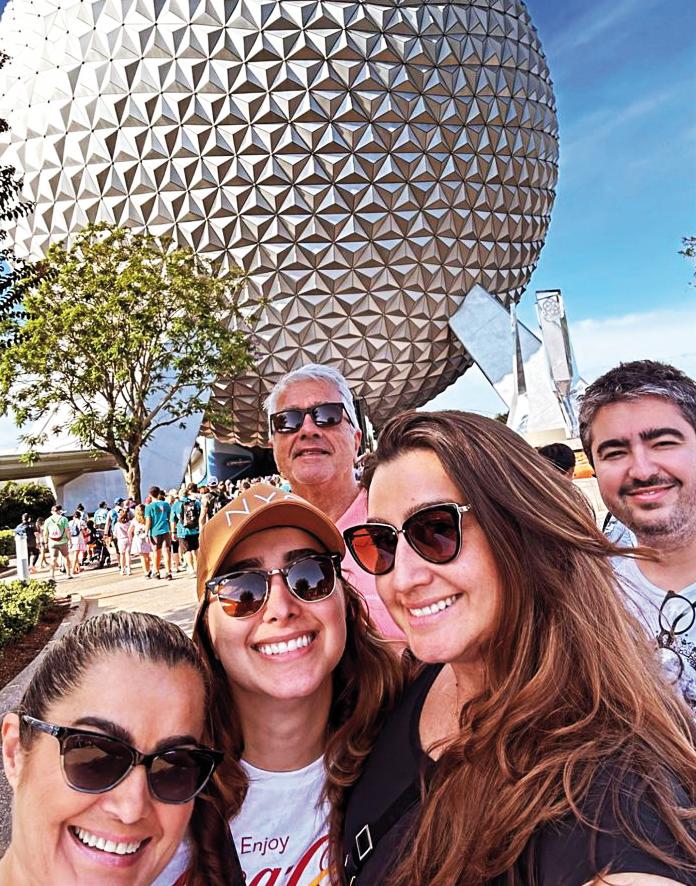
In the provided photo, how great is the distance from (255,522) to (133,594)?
355 inches

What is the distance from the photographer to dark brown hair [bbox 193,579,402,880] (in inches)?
62.8

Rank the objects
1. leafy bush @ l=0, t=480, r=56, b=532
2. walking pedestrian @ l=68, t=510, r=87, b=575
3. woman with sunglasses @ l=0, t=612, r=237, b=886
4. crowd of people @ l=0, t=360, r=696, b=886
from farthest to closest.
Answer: leafy bush @ l=0, t=480, r=56, b=532
walking pedestrian @ l=68, t=510, r=87, b=575
woman with sunglasses @ l=0, t=612, r=237, b=886
crowd of people @ l=0, t=360, r=696, b=886

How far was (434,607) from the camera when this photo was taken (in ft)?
4.43

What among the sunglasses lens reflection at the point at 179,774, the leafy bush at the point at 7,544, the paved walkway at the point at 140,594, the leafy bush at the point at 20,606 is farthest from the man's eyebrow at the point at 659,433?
the leafy bush at the point at 7,544

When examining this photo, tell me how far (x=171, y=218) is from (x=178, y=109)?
2.93 meters

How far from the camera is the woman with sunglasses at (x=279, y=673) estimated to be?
5.23 feet

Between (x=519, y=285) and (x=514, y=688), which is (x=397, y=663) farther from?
(x=519, y=285)

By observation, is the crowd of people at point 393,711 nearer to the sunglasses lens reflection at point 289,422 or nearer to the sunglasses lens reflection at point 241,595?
the sunglasses lens reflection at point 241,595

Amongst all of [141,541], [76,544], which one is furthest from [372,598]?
[76,544]

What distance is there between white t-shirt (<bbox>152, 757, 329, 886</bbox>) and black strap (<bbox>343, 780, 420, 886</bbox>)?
0.23 m

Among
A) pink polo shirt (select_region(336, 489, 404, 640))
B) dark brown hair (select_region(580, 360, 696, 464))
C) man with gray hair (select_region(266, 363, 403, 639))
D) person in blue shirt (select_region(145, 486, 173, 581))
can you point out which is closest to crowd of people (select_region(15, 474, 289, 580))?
person in blue shirt (select_region(145, 486, 173, 581))

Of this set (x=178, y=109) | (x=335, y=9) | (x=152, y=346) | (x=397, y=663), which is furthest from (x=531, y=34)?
(x=397, y=663)

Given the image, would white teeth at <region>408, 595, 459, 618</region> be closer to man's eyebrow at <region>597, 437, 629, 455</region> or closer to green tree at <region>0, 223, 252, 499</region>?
man's eyebrow at <region>597, 437, 629, 455</region>

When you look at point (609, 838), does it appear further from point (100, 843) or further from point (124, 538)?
point (124, 538)
